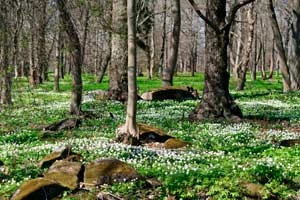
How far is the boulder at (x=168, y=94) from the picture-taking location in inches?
1180

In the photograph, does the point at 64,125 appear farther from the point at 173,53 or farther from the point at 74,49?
the point at 173,53

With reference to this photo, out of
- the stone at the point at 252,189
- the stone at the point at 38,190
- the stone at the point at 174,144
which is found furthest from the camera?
the stone at the point at 174,144

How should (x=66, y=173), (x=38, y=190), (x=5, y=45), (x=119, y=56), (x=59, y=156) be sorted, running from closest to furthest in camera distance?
(x=38, y=190) → (x=66, y=173) → (x=59, y=156) → (x=5, y=45) → (x=119, y=56)

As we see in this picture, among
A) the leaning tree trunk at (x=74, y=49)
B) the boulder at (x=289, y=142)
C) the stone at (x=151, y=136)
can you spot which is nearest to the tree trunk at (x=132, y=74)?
the stone at (x=151, y=136)

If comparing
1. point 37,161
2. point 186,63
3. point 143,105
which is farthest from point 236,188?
point 186,63

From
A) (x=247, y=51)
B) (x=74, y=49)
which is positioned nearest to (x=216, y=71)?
(x=74, y=49)

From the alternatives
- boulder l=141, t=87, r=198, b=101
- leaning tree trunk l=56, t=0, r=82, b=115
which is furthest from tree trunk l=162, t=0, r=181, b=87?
leaning tree trunk l=56, t=0, r=82, b=115

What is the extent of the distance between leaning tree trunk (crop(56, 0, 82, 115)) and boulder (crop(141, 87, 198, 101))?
8.92 meters

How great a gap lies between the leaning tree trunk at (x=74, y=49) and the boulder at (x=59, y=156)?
870 cm

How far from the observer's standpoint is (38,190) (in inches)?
392

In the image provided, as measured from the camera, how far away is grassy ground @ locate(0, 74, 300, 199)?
10023 mm

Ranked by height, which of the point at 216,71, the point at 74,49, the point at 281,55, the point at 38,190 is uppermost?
the point at 74,49

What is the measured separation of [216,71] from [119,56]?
9.98m

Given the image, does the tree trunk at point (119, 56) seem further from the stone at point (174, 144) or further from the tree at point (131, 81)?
the stone at point (174, 144)
